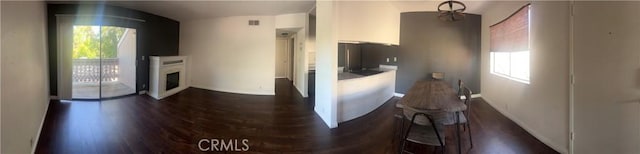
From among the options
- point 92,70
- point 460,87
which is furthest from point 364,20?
point 92,70

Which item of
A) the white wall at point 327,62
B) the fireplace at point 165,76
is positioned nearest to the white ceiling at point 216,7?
the fireplace at point 165,76

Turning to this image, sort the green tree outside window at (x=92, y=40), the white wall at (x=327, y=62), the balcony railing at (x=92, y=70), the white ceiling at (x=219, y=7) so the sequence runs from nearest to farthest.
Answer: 1. the white wall at (x=327, y=62)
2. the white ceiling at (x=219, y=7)
3. the green tree outside window at (x=92, y=40)
4. the balcony railing at (x=92, y=70)

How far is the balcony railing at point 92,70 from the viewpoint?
18.4 feet

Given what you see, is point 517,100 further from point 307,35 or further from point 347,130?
point 307,35

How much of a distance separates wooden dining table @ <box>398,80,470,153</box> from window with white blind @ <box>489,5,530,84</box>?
57cm

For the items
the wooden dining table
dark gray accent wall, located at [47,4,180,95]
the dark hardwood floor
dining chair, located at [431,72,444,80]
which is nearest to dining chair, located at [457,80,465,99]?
the wooden dining table

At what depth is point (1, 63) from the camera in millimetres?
1755

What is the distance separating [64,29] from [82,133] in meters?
3.41

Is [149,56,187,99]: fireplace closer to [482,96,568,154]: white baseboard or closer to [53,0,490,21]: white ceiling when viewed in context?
[53,0,490,21]: white ceiling

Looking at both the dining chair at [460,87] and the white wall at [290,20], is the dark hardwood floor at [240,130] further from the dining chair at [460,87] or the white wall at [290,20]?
the white wall at [290,20]

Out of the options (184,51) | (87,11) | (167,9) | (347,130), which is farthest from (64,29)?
(347,130)

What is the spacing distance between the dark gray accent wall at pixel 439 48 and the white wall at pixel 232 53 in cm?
411

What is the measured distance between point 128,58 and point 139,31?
2.25ft

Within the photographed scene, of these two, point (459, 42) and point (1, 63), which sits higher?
point (459, 42)
